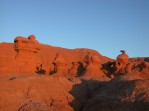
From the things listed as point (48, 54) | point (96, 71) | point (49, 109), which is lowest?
point (49, 109)

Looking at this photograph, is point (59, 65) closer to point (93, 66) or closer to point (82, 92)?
point (93, 66)

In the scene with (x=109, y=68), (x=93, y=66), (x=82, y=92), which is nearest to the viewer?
(x=82, y=92)

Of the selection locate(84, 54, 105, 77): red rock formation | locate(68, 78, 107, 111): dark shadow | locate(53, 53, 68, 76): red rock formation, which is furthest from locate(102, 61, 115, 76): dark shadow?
locate(68, 78, 107, 111): dark shadow

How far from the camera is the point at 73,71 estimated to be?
27500 mm

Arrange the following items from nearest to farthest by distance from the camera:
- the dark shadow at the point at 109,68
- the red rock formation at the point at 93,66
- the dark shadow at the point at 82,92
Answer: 1. the dark shadow at the point at 82,92
2. the red rock formation at the point at 93,66
3. the dark shadow at the point at 109,68

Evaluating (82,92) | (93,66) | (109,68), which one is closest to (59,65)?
(93,66)

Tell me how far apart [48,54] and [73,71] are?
102 feet

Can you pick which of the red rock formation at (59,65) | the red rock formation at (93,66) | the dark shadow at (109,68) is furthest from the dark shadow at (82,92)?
the dark shadow at (109,68)

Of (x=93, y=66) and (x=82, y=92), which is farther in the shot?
(x=93, y=66)

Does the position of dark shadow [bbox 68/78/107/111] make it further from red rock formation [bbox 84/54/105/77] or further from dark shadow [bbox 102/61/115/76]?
dark shadow [bbox 102/61/115/76]

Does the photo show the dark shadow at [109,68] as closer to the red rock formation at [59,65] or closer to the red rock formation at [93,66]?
the red rock formation at [93,66]

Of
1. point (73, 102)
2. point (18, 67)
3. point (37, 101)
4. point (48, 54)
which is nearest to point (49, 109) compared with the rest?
point (37, 101)

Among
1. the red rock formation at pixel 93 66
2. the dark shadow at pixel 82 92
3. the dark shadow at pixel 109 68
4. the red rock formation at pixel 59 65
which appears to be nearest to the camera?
the dark shadow at pixel 82 92

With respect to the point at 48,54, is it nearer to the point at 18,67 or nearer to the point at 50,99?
the point at 18,67
